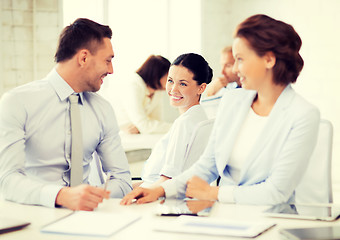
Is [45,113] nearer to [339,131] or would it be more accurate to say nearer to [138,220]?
[138,220]

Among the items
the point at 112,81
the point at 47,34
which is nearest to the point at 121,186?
the point at 47,34

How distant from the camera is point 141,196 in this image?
5.39ft

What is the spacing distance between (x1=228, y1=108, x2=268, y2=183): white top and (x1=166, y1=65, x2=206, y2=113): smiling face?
69 cm

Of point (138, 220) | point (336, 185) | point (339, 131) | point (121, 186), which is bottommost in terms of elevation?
point (336, 185)

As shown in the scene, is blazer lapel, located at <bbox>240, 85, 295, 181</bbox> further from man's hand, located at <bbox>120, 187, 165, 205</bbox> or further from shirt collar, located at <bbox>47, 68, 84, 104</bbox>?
shirt collar, located at <bbox>47, 68, 84, 104</bbox>

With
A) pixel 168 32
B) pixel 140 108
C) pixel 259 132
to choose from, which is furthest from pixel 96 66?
pixel 168 32

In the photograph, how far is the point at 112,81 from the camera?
6336mm

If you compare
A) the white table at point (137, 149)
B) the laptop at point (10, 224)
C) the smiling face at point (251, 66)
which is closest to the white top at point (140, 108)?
the white table at point (137, 149)

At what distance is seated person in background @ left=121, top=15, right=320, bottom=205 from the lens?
1622 millimetres

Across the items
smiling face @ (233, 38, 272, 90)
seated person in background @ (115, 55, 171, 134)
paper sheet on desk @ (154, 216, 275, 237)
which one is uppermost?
smiling face @ (233, 38, 272, 90)

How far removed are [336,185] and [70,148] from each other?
3628mm

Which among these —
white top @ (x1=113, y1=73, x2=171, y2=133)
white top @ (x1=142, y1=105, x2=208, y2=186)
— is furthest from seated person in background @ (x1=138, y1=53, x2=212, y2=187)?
white top @ (x1=113, y1=73, x2=171, y2=133)

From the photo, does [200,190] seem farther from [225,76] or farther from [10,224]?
[225,76]

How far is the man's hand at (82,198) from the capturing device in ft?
4.94
